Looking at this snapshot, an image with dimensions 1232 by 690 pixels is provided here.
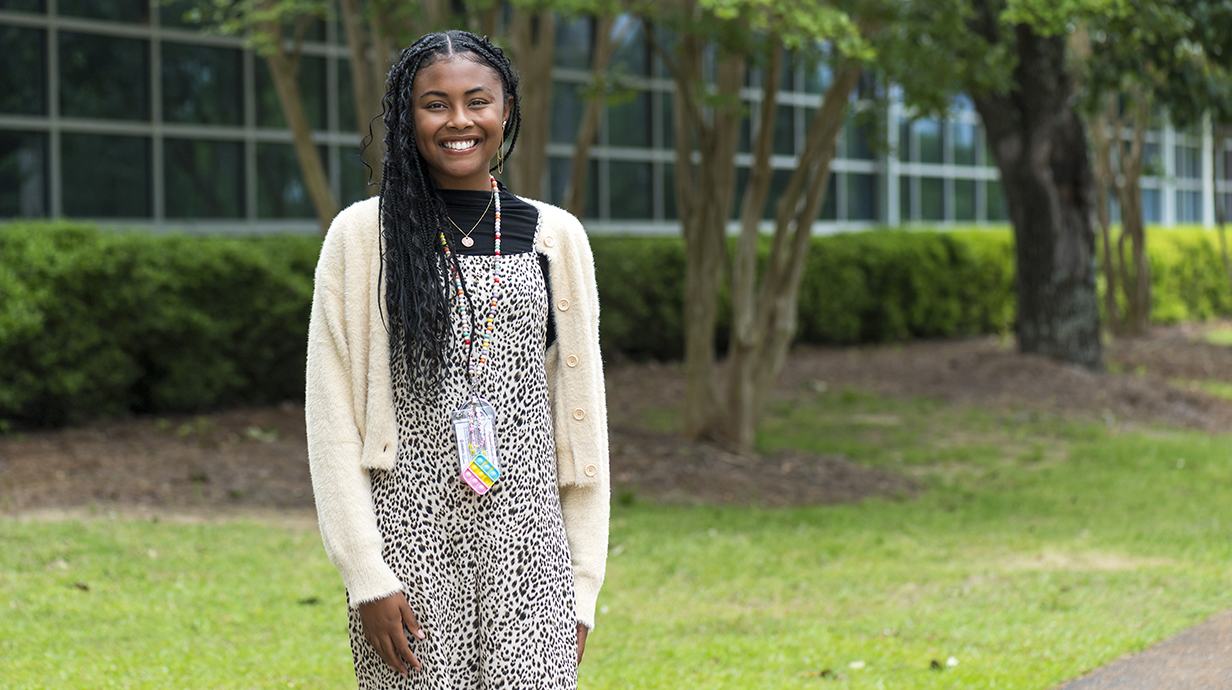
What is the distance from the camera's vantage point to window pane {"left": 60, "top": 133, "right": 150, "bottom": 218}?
11.6 meters

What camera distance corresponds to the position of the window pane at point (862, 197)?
787 inches

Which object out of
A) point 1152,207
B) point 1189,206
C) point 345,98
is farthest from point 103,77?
point 1189,206

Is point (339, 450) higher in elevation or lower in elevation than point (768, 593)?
higher

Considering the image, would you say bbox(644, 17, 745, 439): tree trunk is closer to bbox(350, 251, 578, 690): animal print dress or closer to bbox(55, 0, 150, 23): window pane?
bbox(55, 0, 150, 23): window pane

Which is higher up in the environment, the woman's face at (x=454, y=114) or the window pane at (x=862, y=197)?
the window pane at (x=862, y=197)

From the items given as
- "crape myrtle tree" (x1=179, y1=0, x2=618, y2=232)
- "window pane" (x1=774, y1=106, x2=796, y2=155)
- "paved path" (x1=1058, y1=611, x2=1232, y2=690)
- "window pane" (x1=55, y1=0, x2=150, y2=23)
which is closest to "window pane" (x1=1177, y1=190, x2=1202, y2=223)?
"window pane" (x1=774, y1=106, x2=796, y2=155)

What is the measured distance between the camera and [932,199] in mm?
21562

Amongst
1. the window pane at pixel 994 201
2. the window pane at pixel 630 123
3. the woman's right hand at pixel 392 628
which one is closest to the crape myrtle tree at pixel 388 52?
the window pane at pixel 630 123

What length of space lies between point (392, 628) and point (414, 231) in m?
0.74

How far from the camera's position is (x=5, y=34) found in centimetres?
1113

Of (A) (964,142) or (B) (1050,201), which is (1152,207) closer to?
(A) (964,142)

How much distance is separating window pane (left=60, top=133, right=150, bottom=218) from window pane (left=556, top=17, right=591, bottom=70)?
5303 mm

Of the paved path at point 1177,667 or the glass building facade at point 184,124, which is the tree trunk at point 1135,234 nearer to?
Answer: the glass building facade at point 184,124

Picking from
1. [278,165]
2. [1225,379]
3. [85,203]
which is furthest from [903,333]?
[85,203]
